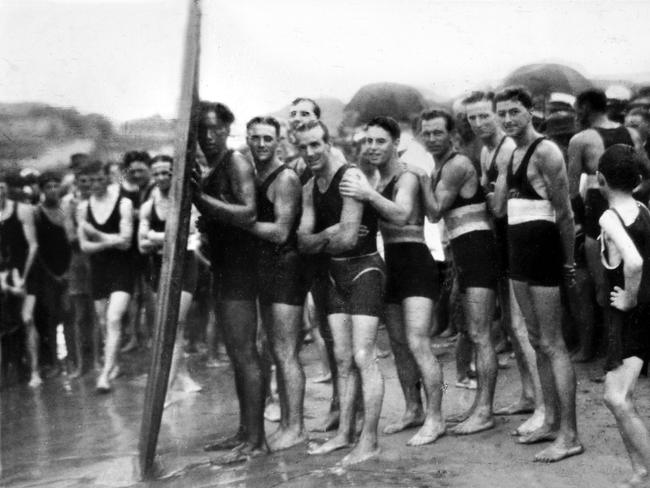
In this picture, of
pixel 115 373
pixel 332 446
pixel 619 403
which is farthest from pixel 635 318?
pixel 115 373

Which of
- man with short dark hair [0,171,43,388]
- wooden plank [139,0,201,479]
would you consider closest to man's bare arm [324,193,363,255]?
wooden plank [139,0,201,479]

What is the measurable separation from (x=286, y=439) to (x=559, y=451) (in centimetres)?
134

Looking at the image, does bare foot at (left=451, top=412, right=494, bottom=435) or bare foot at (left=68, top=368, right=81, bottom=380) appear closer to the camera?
bare foot at (left=451, top=412, right=494, bottom=435)

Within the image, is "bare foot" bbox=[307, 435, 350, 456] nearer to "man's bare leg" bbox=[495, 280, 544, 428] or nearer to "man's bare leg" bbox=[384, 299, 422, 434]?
"man's bare leg" bbox=[384, 299, 422, 434]

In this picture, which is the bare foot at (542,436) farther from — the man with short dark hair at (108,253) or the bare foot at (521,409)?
the man with short dark hair at (108,253)

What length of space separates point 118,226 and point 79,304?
20.2 inches

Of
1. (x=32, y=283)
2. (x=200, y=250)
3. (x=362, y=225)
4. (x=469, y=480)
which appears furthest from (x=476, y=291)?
(x=32, y=283)

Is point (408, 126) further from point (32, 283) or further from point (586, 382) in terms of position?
point (32, 283)

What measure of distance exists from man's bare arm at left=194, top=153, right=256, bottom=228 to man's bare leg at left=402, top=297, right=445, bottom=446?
0.90 meters

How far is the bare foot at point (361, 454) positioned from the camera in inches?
172

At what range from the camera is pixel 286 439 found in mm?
4715

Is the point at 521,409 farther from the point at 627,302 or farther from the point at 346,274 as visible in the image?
the point at 627,302

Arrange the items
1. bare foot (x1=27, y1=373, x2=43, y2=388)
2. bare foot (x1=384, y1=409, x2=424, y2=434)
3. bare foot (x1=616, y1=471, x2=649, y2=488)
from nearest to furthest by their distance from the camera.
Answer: bare foot (x1=616, y1=471, x2=649, y2=488), bare foot (x1=384, y1=409, x2=424, y2=434), bare foot (x1=27, y1=373, x2=43, y2=388)

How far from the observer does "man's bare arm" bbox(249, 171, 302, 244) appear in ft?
15.3
